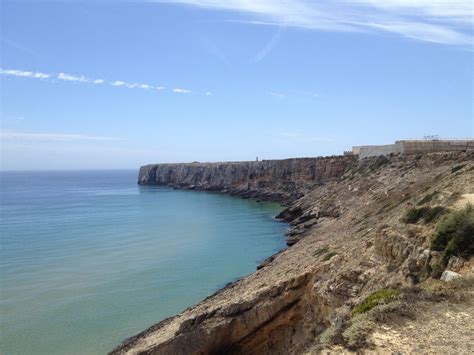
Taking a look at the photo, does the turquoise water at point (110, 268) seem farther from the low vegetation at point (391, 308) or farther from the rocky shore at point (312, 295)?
the low vegetation at point (391, 308)

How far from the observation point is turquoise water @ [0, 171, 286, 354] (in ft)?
69.4

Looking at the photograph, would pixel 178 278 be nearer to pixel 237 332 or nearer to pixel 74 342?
pixel 74 342

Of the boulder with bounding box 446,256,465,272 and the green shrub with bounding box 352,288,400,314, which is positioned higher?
the boulder with bounding box 446,256,465,272

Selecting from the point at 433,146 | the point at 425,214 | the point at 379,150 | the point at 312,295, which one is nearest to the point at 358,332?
the point at 312,295

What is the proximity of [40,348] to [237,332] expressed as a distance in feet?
31.0

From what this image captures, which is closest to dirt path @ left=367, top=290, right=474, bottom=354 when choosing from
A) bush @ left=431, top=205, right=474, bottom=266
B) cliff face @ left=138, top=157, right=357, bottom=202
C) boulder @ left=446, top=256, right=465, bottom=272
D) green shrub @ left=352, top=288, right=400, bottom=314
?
green shrub @ left=352, top=288, right=400, bottom=314

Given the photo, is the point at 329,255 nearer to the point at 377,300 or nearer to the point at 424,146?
the point at 377,300

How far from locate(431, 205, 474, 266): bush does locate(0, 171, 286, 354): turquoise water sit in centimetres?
1429

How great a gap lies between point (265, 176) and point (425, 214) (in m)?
69.6

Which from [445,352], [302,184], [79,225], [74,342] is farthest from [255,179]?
[445,352]

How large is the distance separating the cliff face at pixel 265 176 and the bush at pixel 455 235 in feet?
154

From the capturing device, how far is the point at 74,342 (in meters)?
19.6

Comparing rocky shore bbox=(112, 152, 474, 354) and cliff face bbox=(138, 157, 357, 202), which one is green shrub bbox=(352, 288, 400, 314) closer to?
rocky shore bbox=(112, 152, 474, 354)

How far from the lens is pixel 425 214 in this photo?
1567 cm
